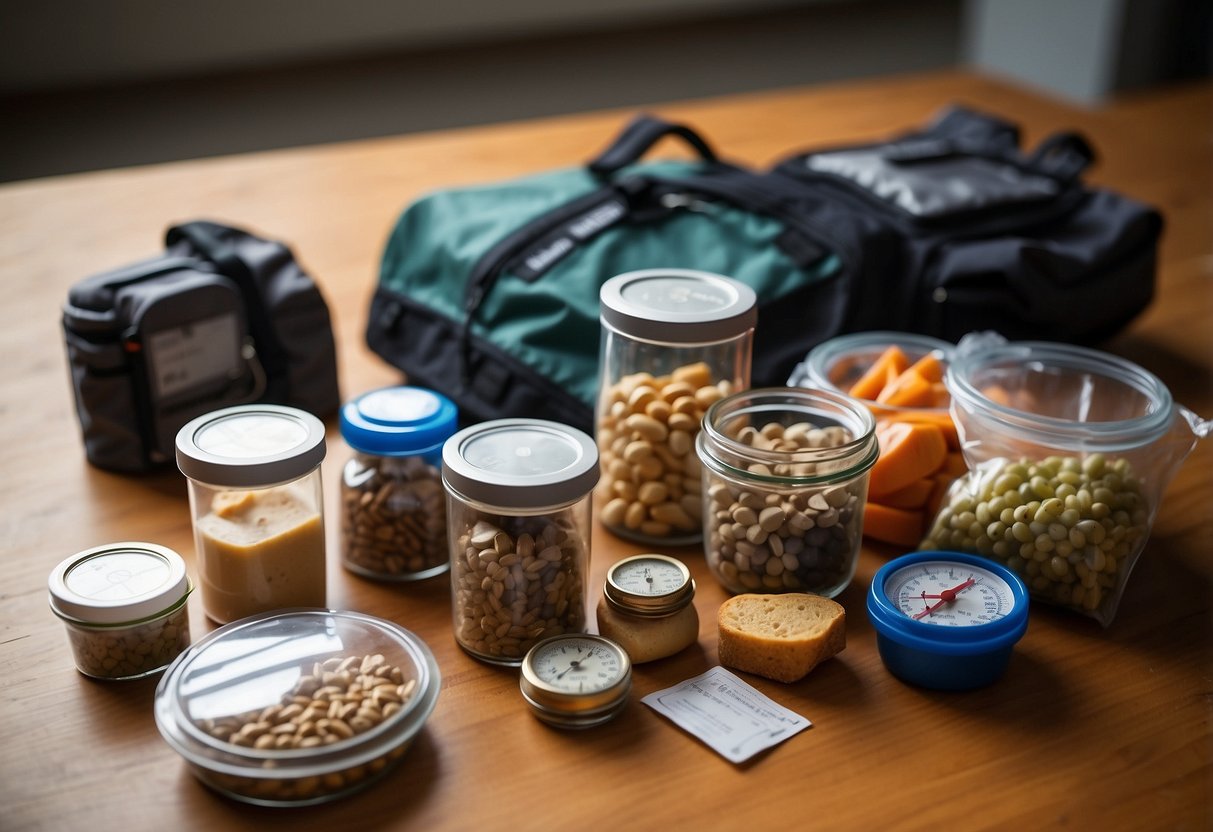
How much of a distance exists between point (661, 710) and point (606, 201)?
2.11 feet

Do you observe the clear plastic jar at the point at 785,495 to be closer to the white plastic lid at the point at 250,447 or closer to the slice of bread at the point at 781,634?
the slice of bread at the point at 781,634

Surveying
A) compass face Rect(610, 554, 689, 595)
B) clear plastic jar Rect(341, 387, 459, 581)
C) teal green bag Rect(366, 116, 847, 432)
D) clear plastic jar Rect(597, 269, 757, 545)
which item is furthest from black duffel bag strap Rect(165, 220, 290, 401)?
compass face Rect(610, 554, 689, 595)

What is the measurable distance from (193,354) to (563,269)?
38 centimetres

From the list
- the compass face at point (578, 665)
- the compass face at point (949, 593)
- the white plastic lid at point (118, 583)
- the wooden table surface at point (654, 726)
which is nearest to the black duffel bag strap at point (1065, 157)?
the wooden table surface at point (654, 726)

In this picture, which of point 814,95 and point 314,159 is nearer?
point 314,159

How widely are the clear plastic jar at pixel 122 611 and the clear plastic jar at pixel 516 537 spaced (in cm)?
21

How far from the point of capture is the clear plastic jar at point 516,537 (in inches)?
35.5

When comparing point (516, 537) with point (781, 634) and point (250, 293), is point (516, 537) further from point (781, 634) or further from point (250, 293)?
point (250, 293)

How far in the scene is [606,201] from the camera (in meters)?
1.36

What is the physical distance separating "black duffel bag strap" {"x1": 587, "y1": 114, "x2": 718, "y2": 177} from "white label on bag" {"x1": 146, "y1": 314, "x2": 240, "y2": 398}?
46 centimetres

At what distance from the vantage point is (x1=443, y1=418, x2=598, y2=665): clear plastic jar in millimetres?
902

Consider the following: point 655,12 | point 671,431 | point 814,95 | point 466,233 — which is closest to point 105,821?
point 671,431

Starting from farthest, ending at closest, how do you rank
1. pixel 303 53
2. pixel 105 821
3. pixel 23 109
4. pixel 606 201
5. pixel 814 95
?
pixel 303 53 < pixel 23 109 < pixel 814 95 < pixel 606 201 < pixel 105 821

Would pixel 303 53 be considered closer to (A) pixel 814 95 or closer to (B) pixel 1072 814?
(A) pixel 814 95
